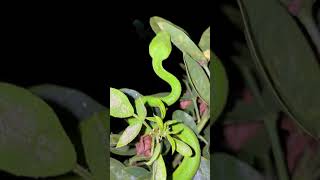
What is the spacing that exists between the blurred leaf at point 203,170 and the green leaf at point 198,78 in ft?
0.21

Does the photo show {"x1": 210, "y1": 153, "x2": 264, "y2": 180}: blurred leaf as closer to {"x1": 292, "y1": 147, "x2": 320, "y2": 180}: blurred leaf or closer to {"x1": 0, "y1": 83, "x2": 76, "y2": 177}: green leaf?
{"x1": 292, "y1": 147, "x2": 320, "y2": 180}: blurred leaf

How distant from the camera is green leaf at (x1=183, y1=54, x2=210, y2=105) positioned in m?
0.49

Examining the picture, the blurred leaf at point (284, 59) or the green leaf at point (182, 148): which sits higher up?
the blurred leaf at point (284, 59)

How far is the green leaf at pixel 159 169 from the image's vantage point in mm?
457

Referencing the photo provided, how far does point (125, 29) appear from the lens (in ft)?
1.60

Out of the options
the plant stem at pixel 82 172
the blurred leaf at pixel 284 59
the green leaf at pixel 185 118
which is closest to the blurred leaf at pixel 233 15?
the blurred leaf at pixel 284 59

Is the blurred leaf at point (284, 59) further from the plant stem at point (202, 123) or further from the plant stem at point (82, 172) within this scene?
the plant stem at point (82, 172)

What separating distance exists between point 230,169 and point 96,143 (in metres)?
0.15

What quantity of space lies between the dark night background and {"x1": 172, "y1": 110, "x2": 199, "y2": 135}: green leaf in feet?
0.10

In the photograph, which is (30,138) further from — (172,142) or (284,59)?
(284,59)

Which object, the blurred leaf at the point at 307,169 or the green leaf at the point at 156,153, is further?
the blurred leaf at the point at 307,169

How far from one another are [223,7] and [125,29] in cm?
11

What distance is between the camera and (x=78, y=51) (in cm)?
48

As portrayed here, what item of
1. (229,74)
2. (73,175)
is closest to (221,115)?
(229,74)
